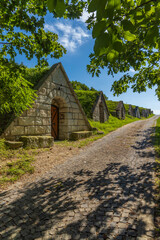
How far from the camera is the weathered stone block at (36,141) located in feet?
19.8

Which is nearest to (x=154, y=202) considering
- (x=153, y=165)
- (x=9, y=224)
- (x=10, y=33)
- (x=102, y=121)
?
(x=153, y=165)

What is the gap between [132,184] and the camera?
10.5 ft

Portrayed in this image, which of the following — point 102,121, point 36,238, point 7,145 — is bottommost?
point 36,238

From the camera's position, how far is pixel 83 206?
2.47 metres

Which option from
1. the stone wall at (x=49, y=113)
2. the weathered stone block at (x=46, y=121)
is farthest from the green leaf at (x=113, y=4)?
the weathered stone block at (x=46, y=121)

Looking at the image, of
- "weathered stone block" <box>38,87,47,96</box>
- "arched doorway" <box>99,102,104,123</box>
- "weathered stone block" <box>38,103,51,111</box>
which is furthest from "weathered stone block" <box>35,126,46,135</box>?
"arched doorway" <box>99,102,104,123</box>

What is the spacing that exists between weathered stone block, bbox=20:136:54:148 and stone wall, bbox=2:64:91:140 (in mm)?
553

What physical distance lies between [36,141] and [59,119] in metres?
3.42

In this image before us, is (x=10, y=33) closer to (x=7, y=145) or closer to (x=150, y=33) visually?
(x=7, y=145)

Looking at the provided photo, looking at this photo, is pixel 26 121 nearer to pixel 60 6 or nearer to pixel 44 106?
pixel 44 106

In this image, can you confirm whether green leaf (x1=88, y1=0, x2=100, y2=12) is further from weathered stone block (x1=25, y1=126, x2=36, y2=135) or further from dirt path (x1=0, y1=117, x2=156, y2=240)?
weathered stone block (x1=25, y1=126, x2=36, y2=135)

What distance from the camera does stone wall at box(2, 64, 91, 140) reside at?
6.42 metres

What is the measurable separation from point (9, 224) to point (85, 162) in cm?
318

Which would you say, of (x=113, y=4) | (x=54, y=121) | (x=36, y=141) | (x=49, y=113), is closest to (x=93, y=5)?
(x=113, y=4)
